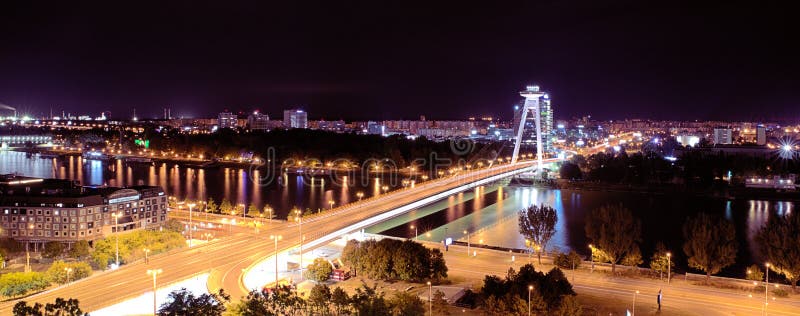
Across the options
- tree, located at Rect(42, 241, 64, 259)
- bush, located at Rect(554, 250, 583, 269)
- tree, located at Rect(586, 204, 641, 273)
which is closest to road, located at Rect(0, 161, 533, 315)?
tree, located at Rect(42, 241, 64, 259)

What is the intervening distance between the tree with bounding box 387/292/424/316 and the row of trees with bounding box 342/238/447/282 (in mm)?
1134

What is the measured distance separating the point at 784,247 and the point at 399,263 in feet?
11.7

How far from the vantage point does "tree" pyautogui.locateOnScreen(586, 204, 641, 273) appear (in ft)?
21.5

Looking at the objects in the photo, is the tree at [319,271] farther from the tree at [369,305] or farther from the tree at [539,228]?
the tree at [539,228]

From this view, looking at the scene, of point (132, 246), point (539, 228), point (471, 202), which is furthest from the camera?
point (471, 202)

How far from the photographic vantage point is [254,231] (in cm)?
751

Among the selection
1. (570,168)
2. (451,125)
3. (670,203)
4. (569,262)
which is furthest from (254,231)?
(451,125)

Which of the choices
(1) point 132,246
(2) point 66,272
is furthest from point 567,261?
(2) point 66,272

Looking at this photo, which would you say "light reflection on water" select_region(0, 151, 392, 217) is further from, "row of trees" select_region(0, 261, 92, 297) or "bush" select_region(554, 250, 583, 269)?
"bush" select_region(554, 250, 583, 269)

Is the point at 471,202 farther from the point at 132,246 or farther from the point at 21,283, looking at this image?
the point at 21,283

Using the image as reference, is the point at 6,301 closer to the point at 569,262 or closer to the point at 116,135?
the point at 569,262

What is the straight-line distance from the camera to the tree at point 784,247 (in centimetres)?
570

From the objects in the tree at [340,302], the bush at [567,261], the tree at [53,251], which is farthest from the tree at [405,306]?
the tree at [53,251]

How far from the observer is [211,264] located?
588 centimetres
